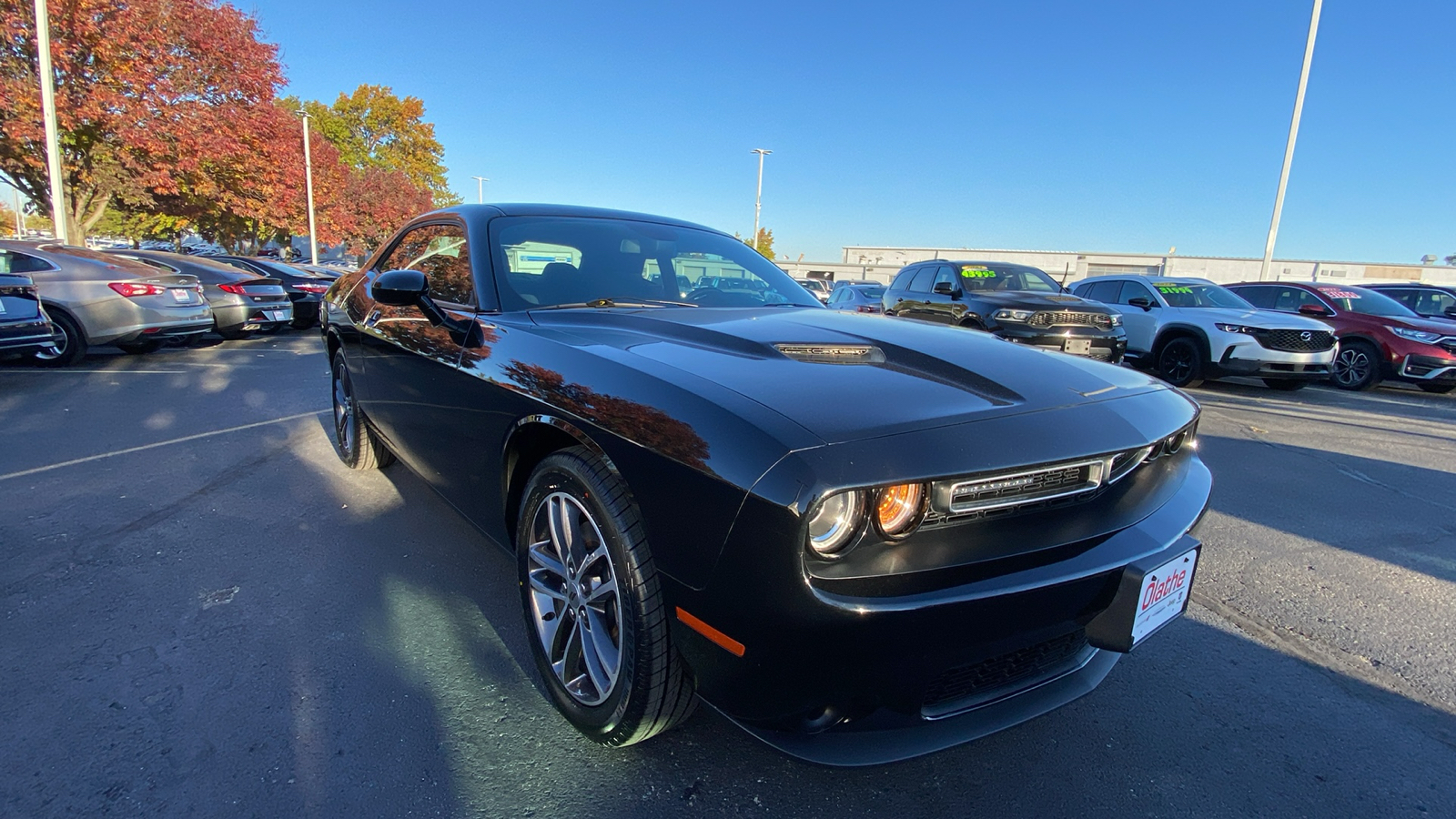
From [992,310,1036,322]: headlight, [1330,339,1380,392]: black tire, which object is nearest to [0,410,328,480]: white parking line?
[992,310,1036,322]: headlight

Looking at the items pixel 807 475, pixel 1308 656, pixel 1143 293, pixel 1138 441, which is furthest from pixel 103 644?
pixel 1143 293

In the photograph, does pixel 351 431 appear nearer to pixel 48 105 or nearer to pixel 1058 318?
pixel 1058 318

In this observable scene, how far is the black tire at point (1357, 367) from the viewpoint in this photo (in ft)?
32.0

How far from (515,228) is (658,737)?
1977 millimetres

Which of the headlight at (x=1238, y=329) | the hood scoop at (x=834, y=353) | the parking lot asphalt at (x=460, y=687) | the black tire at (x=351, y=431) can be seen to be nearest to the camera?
the parking lot asphalt at (x=460, y=687)

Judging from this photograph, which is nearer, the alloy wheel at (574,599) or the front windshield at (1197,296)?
the alloy wheel at (574,599)

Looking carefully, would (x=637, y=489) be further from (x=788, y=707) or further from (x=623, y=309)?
(x=623, y=309)

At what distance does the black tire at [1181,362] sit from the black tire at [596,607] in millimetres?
9132

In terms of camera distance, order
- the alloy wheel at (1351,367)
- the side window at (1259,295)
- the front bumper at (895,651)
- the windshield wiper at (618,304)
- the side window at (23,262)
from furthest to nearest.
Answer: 1. the side window at (1259,295)
2. the alloy wheel at (1351,367)
3. the side window at (23,262)
4. the windshield wiper at (618,304)
5. the front bumper at (895,651)

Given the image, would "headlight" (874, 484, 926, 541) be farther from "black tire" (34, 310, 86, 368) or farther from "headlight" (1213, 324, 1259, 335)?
"black tire" (34, 310, 86, 368)

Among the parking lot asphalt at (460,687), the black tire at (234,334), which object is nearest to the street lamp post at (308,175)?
the black tire at (234,334)

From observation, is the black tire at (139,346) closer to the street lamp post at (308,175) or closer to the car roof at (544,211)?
the car roof at (544,211)

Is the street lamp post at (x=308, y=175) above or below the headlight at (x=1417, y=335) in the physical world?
above

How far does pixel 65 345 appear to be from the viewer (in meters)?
7.84
